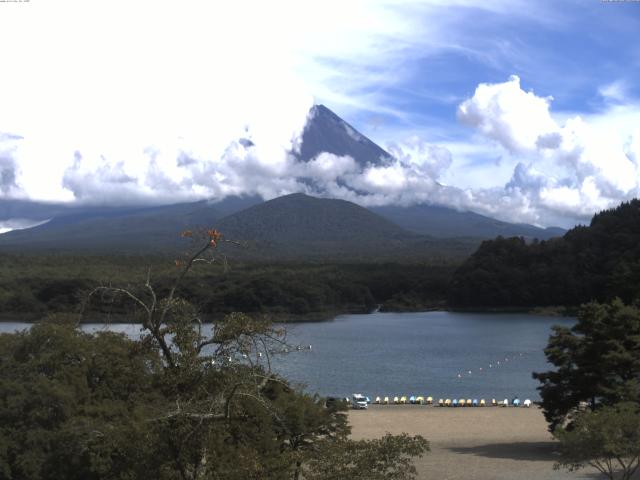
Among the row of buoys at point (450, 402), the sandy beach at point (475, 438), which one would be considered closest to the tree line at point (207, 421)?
the sandy beach at point (475, 438)

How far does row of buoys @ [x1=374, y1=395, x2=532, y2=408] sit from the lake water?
1279mm

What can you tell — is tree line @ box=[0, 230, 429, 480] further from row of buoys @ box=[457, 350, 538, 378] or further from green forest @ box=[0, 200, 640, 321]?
green forest @ box=[0, 200, 640, 321]

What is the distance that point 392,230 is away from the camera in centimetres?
13862

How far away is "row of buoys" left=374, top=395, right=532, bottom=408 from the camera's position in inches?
1021

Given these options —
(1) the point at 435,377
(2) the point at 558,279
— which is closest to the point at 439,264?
(2) the point at 558,279

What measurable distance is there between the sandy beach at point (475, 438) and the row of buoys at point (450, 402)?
2.31 feet

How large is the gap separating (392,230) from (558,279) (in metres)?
73.9

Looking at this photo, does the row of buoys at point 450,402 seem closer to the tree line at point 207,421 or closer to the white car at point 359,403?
the white car at point 359,403

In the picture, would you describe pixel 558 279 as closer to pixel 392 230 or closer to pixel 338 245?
pixel 338 245

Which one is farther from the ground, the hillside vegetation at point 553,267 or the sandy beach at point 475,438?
the hillside vegetation at point 553,267

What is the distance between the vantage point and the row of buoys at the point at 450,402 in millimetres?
25922

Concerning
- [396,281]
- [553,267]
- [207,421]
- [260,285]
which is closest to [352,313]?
[396,281]

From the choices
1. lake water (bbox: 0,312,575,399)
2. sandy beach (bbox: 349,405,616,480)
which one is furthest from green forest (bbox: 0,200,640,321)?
sandy beach (bbox: 349,405,616,480)

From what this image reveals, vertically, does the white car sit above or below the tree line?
below
